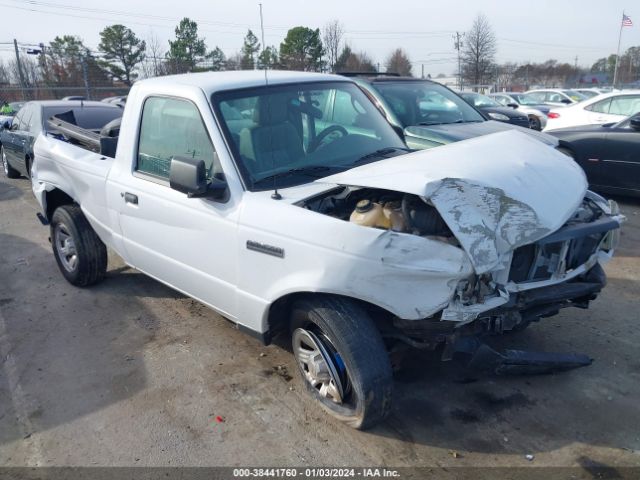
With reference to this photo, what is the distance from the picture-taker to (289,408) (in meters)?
3.39

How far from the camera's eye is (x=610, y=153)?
24.9ft

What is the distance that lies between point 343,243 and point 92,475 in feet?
6.09

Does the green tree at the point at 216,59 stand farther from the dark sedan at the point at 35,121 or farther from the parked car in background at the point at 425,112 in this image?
the parked car in background at the point at 425,112

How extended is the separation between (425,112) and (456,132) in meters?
0.88

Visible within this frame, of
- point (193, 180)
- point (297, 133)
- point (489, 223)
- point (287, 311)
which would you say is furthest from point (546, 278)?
point (193, 180)

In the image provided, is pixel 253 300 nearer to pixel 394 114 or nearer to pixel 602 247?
A: pixel 602 247

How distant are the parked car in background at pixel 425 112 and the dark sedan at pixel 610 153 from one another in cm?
136

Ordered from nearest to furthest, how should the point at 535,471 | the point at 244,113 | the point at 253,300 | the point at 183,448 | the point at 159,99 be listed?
the point at 535,471
the point at 183,448
the point at 253,300
the point at 244,113
the point at 159,99

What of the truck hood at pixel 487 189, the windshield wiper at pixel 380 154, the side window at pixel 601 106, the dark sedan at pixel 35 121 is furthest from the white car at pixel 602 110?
the dark sedan at pixel 35 121

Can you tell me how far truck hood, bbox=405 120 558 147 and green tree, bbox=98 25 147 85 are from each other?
26.5 m

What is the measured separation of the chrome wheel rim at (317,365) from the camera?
3.09 m

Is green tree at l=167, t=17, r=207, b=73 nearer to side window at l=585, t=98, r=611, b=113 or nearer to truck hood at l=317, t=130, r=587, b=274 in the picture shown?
side window at l=585, t=98, r=611, b=113

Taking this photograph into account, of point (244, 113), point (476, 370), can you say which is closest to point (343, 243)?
point (476, 370)

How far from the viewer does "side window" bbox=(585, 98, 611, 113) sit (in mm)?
9664
